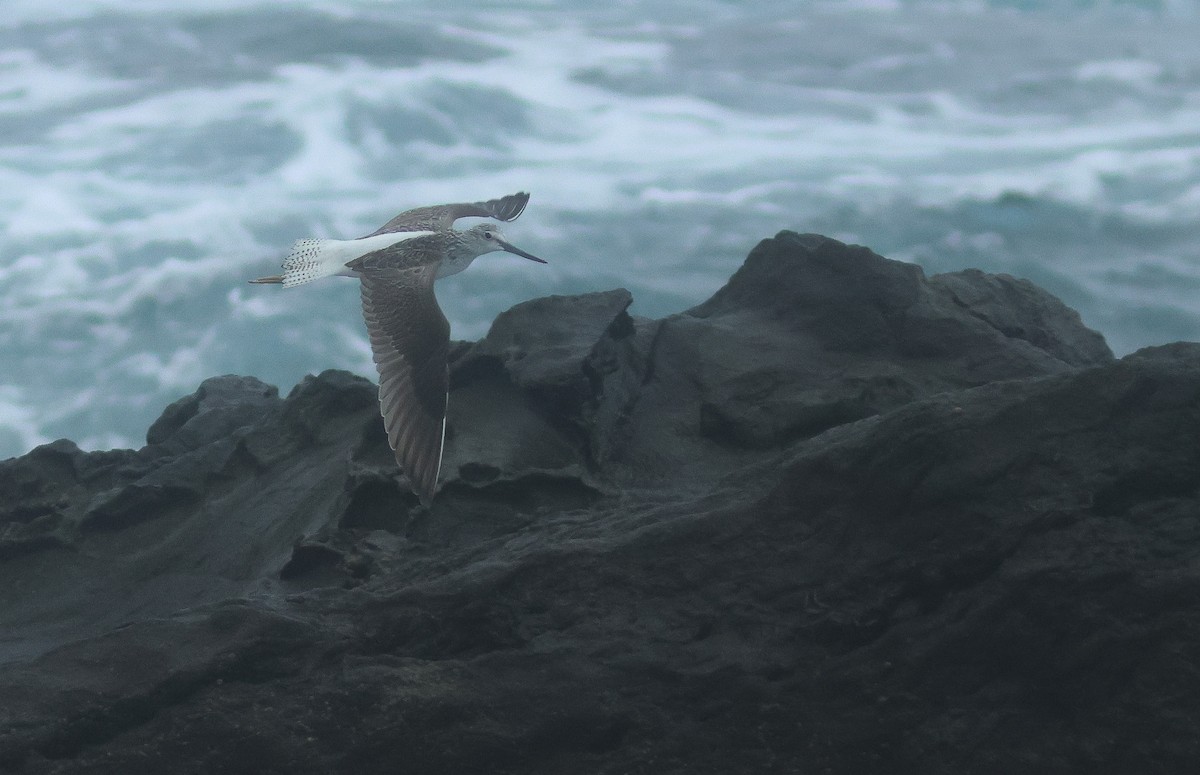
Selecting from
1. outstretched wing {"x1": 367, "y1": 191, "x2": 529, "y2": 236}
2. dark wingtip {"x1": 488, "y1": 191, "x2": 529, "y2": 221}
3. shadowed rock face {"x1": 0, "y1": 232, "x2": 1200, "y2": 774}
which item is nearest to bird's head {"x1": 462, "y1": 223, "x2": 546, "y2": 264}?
outstretched wing {"x1": 367, "y1": 191, "x2": 529, "y2": 236}

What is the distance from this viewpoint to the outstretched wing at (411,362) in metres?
5.75

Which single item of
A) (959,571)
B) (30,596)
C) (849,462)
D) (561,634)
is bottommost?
(30,596)

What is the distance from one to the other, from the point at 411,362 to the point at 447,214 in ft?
8.75

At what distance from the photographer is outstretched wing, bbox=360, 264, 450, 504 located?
575 centimetres

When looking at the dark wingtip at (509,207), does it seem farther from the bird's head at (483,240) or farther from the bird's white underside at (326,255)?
the bird's white underside at (326,255)

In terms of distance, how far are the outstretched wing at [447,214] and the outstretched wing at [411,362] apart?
83 cm

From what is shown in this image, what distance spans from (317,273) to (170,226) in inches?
574

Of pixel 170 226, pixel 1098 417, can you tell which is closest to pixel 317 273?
pixel 1098 417

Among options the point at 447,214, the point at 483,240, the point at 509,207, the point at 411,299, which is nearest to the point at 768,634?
the point at 411,299

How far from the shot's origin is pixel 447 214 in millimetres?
9078

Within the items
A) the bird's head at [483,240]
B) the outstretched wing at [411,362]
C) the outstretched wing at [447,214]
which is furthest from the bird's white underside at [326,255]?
the bird's head at [483,240]

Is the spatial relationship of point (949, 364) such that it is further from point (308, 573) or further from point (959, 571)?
point (308, 573)

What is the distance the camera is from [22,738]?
172 inches

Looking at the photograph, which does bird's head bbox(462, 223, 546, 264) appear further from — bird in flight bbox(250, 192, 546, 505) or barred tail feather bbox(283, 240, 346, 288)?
barred tail feather bbox(283, 240, 346, 288)
